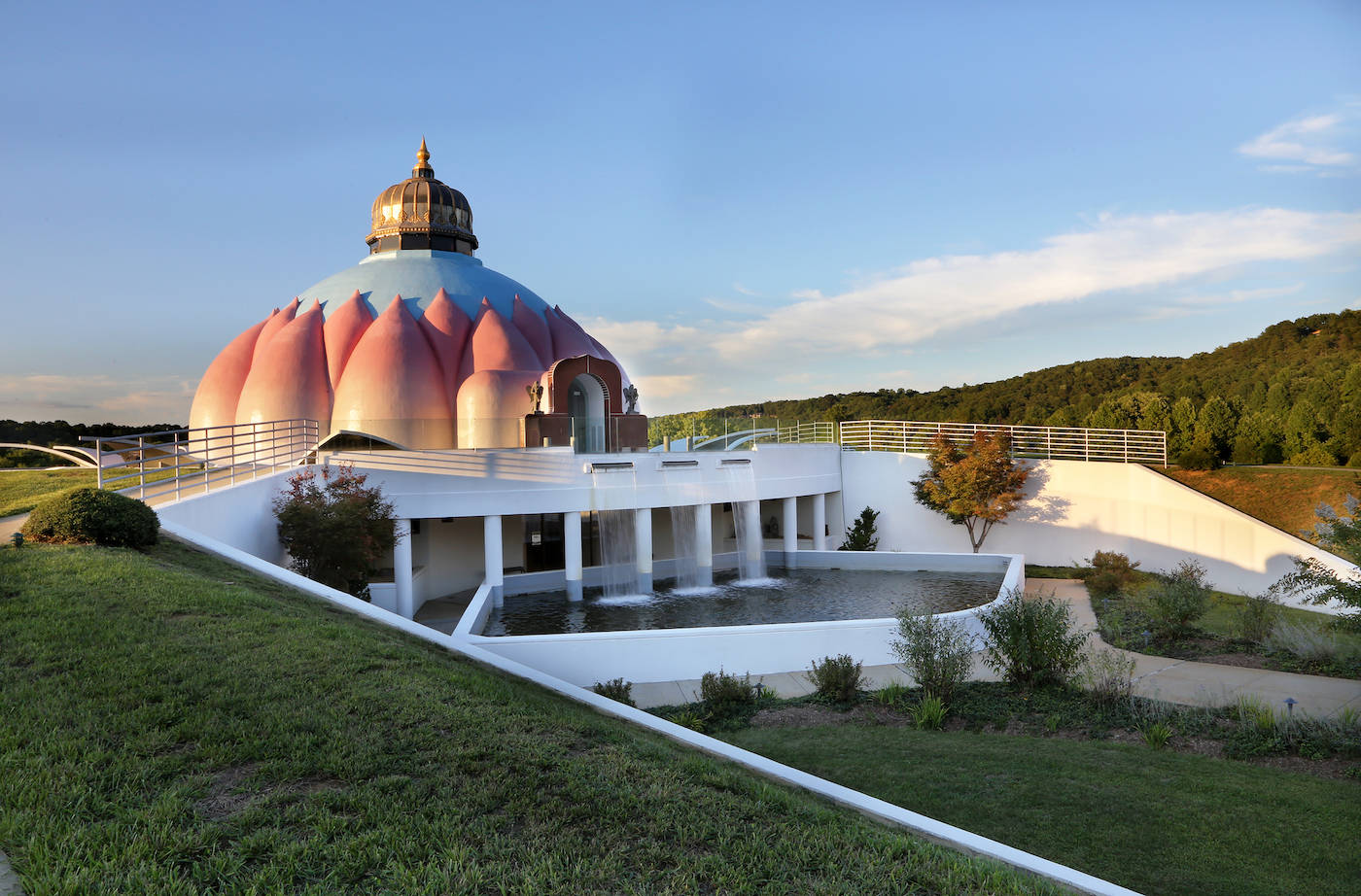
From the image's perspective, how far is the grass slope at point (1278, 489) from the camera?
2309cm

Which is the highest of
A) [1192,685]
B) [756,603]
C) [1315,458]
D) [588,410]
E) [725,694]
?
[588,410]

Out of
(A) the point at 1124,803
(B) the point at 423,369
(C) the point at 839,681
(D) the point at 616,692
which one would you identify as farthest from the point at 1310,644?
(B) the point at 423,369

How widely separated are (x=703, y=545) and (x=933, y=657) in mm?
11856

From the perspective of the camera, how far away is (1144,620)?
52.8 feet

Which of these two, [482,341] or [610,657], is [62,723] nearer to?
[610,657]

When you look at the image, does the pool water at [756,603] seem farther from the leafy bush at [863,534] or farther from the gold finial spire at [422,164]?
the gold finial spire at [422,164]

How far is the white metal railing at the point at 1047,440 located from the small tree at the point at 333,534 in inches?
797

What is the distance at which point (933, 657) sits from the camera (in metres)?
11.1

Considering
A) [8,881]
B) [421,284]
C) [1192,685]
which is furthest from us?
[421,284]

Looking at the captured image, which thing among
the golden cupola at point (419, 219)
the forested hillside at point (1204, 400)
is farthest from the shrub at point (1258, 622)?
the golden cupola at point (419, 219)

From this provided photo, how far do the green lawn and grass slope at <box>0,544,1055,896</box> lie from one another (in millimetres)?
8599

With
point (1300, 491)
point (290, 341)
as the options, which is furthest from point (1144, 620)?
point (290, 341)

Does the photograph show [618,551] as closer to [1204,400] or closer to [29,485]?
[29,485]

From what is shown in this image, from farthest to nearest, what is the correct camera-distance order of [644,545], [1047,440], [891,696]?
[1047,440]
[644,545]
[891,696]
